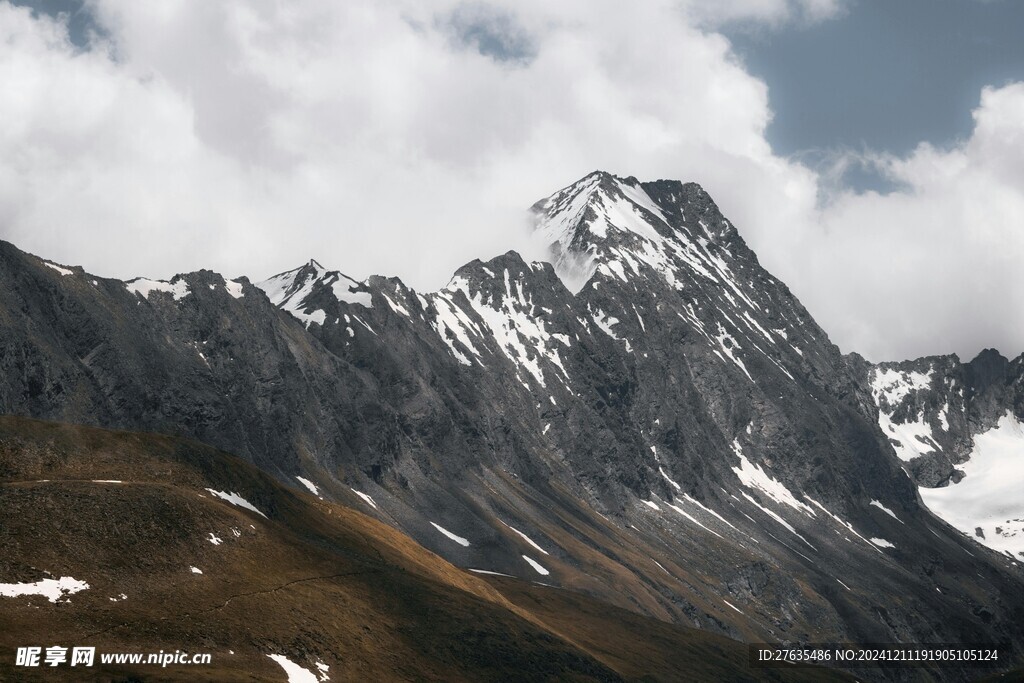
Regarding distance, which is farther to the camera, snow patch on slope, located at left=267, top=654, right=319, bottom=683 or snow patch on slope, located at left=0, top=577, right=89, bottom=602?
snow patch on slope, located at left=267, top=654, right=319, bottom=683

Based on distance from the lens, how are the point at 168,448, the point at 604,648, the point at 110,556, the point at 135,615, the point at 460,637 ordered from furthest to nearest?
the point at 604,648
the point at 168,448
the point at 460,637
the point at 110,556
the point at 135,615

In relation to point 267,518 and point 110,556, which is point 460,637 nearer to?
point 267,518

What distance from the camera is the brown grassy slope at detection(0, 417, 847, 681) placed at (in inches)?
4038

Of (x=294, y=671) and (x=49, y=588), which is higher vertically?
(x=49, y=588)

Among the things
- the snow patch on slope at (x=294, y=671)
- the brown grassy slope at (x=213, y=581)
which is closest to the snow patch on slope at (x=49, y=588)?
the brown grassy slope at (x=213, y=581)

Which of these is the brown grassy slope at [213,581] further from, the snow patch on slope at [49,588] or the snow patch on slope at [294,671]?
the snow patch on slope at [294,671]

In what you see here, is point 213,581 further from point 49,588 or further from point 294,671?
point 49,588

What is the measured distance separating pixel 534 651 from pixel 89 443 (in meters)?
61.6

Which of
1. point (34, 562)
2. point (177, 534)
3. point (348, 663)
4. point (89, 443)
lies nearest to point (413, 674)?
point (348, 663)

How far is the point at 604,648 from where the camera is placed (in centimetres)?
18550

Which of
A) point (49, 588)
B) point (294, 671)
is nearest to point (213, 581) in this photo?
point (294, 671)

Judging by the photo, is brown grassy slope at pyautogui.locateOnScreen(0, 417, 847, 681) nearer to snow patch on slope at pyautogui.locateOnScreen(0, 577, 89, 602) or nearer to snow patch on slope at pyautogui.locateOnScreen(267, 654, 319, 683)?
snow patch on slope at pyautogui.locateOnScreen(0, 577, 89, 602)

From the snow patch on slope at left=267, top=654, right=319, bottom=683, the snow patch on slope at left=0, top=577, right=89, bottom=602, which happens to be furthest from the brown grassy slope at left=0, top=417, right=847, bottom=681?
the snow patch on slope at left=267, top=654, right=319, bottom=683

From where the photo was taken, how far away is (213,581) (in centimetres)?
11762
